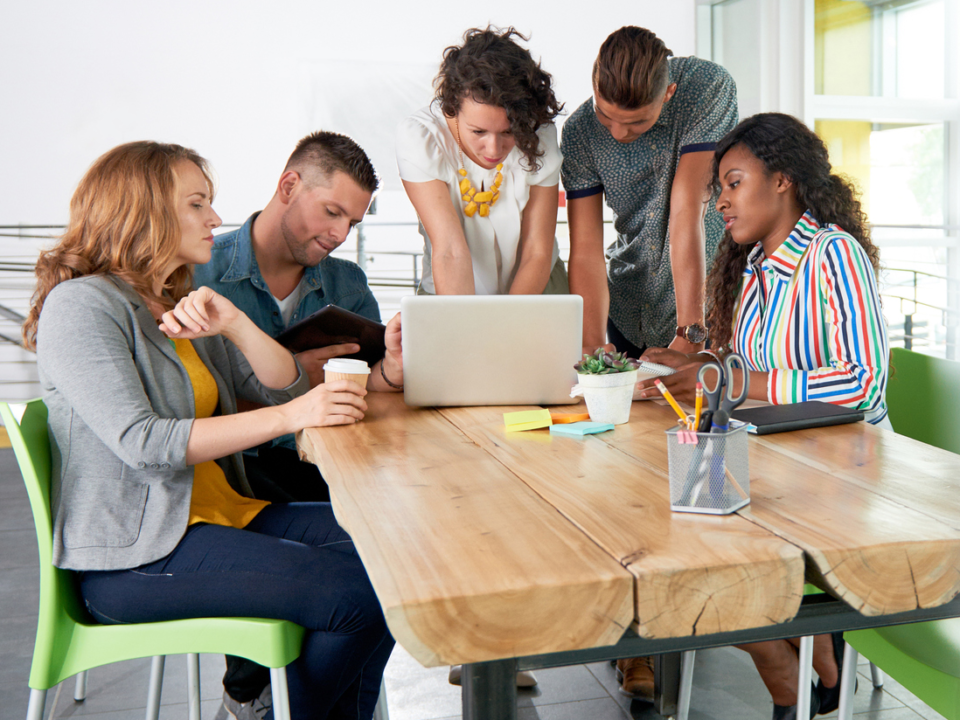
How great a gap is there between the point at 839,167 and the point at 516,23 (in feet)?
6.99

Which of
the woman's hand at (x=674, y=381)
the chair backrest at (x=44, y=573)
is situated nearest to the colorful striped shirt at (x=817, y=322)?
the woman's hand at (x=674, y=381)

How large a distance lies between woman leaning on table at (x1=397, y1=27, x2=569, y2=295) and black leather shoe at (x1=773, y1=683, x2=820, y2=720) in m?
0.98

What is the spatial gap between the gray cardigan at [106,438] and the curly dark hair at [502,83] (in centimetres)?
82

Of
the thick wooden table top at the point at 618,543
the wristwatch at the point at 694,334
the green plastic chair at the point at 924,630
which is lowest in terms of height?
the green plastic chair at the point at 924,630

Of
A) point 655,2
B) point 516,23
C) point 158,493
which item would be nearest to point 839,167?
point 655,2

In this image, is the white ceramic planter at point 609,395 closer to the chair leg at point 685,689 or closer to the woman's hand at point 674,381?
the woman's hand at point 674,381

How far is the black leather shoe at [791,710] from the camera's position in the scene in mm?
1634

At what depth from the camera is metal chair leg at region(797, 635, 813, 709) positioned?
1354 mm

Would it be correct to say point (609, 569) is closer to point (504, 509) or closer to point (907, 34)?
point (504, 509)

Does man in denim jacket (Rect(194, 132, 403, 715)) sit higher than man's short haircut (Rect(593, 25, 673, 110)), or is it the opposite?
man's short haircut (Rect(593, 25, 673, 110))

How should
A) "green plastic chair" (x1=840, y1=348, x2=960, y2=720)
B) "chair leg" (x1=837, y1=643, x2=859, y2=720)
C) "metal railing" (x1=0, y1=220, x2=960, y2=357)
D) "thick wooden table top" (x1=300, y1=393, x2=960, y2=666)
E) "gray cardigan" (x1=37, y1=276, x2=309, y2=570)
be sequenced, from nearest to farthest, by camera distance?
"thick wooden table top" (x1=300, y1=393, x2=960, y2=666) → "green plastic chair" (x1=840, y1=348, x2=960, y2=720) → "gray cardigan" (x1=37, y1=276, x2=309, y2=570) → "chair leg" (x1=837, y1=643, x2=859, y2=720) → "metal railing" (x1=0, y1=220, x2=960, y2=357)

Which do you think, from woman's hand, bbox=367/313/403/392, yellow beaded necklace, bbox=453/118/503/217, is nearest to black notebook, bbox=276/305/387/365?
woman's hand, bbox=367/313/403/392

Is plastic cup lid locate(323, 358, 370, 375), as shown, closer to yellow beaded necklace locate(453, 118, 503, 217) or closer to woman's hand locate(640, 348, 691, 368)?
woman's hand locate(640, 348, 691, 368)

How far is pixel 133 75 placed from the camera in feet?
15.8
